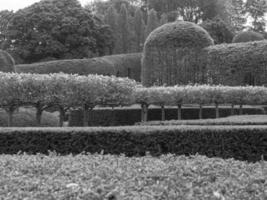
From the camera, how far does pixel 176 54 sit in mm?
21422

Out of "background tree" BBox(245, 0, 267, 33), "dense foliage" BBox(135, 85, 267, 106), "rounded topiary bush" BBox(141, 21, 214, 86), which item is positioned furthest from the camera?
"background tree" BBox(245, 0, 267, 33)

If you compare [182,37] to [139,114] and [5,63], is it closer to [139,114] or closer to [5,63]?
[139,114]

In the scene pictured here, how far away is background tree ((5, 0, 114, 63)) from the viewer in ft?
117

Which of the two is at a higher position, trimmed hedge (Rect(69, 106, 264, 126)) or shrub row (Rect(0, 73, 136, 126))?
shrub row (Rect(0, 73, 136, 126))

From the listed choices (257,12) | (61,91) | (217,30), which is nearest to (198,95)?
(61,91)

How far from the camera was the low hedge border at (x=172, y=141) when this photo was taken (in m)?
8.99

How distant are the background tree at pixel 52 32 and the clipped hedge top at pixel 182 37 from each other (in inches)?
609

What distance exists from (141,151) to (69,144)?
1.32m

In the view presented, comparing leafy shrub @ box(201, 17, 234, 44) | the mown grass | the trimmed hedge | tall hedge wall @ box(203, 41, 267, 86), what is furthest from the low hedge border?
leafy shrub @ box(201, 17, 234, 44)

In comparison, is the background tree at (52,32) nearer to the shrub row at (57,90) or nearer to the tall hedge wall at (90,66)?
the tall hedge wall at (90,66)

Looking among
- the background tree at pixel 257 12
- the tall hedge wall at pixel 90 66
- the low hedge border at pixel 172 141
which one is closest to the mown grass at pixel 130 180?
the low hedge border at pixel 172 141

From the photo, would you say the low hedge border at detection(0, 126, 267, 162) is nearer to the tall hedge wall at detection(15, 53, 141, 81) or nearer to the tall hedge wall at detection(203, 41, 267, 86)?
the tall hedge wall at detection(203, 41, 267, 86)

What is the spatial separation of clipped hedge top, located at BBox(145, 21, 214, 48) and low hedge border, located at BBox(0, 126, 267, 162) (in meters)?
12.5

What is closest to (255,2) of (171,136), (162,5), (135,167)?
(162,5)
